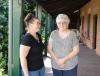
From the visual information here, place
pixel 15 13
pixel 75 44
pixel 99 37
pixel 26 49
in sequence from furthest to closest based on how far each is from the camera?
1. pixel 99 37
2. pixel 15 13
3. pixel 75 44
4. pixel 26 49

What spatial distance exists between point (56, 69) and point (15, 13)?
1.43 metres

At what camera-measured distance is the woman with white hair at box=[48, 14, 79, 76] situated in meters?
4.20

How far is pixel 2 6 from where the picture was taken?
6.61 m

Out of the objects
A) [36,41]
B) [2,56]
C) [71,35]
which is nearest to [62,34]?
[71,35]

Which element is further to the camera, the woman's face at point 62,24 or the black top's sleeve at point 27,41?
the woman's face at point 62,24

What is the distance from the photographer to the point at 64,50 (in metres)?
4.21

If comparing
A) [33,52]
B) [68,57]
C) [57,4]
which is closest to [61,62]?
[68,57]

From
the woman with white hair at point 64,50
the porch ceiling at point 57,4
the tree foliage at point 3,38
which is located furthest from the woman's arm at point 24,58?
the porch ceiling at point 57,4

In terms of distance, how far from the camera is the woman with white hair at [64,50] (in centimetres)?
420

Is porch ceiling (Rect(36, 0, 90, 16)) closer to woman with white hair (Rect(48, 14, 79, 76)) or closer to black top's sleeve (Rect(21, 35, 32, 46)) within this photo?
woman with white hair (Rect(48, 14, 79, 76))

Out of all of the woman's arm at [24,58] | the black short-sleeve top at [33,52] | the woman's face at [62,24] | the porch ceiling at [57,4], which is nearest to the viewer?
the woman's arm at [24,58]

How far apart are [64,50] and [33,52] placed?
533 millimetres

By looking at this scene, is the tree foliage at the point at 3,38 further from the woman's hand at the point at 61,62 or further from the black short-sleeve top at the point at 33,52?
the black short-sleeve top at the point at 33,52

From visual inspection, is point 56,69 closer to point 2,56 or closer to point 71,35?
point 71,35
